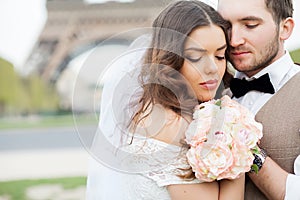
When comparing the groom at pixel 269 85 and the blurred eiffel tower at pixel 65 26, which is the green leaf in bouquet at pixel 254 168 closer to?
the groom at pixel 269 85

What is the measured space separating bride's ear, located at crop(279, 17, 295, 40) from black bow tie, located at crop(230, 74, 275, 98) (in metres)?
0.15

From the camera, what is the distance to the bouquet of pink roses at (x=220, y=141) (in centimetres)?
146

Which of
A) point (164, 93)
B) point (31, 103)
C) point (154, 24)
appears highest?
point (154, 24)

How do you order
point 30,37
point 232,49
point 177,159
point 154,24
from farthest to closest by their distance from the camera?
point 30,37 < point 232,49 < point 154,24 < point 177,159

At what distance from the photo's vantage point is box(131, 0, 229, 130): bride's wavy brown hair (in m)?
1.53

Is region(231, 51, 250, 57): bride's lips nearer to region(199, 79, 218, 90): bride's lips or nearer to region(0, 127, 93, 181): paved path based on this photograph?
region(199, 79, 218, 90): bride's lips

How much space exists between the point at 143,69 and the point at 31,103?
21541 millimetres

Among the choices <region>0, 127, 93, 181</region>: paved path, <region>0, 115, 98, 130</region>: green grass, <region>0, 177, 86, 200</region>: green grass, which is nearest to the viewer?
<region>0, 177, 86, 200</region>: green grass

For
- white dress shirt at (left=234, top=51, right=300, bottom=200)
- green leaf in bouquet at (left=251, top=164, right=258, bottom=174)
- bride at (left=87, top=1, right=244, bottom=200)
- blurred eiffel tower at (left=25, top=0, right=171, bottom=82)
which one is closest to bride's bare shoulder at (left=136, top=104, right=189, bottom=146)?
bride at (left=87, top=1, right=244, bottom=200)

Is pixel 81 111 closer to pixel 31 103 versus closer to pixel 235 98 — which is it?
pixel 235 98

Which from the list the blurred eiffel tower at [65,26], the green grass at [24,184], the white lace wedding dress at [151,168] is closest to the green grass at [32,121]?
the blurred eiffel tower at [65,26]

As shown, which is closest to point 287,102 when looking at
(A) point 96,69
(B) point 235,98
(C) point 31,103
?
(B) point 235,98

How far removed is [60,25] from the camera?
13289 millimetres

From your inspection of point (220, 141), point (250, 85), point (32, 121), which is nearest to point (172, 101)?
point (220, 141)
